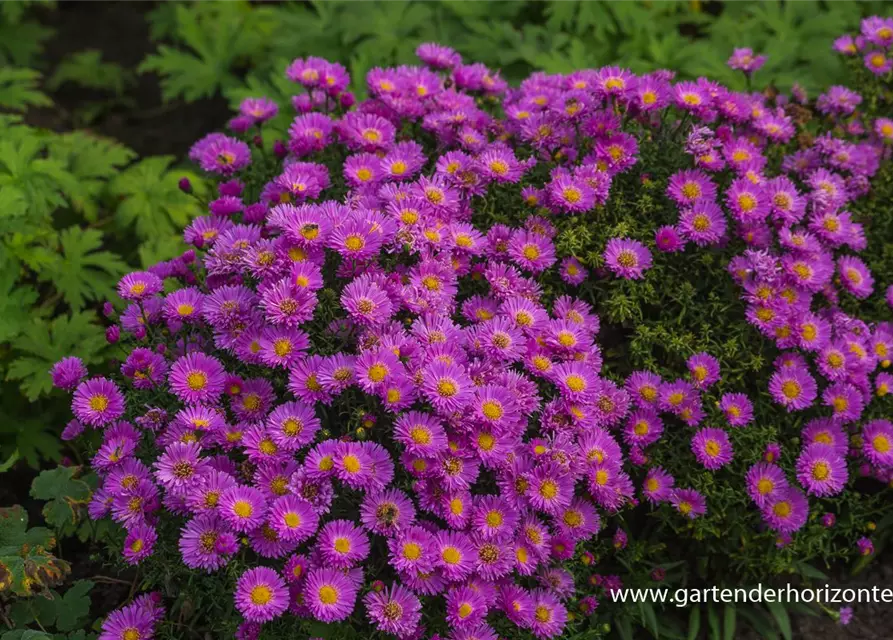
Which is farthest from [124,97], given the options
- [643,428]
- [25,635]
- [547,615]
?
[547,615]

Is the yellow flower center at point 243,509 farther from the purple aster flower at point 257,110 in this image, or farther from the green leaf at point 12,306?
the purple aster flower at point 257,110

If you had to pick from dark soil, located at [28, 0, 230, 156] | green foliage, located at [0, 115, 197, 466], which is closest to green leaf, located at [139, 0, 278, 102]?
dark soil, located at [28, 0, 230, 156]

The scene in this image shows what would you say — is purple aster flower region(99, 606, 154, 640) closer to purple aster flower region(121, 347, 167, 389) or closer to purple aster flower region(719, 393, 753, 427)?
purple aster flower region(121, 347, 167, 389)

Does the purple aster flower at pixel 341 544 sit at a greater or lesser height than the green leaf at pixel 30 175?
greater

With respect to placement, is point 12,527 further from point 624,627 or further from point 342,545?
point 624,627

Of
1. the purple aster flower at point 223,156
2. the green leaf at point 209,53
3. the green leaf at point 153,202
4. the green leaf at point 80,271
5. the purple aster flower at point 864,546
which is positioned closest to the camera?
the purple aster flower at point 864,546

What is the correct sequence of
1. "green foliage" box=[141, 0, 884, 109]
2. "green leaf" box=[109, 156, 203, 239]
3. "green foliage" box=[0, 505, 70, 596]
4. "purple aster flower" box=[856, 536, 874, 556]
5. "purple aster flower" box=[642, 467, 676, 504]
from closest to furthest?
"green foliage" box=[0, 505, 70, 596], "purple aster flower" box=[642, 467, 676, 504], "purple aster flower" box=[856, 536, 874, 556], "green leaf" box=[109, 156, 203, 239], "green foliage" box=[141, 0, 884, 109]

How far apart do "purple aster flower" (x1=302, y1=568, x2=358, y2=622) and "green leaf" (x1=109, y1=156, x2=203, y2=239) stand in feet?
6.40

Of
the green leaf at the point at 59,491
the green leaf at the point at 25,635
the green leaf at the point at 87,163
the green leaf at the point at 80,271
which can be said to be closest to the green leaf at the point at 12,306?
the green leaf at the point at 80,271

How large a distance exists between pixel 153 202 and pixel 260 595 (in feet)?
6.88

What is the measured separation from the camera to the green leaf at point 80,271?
11.2 ft

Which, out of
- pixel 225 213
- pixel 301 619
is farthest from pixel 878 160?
pixel 301 619

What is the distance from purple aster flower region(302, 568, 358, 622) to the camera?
2137mm

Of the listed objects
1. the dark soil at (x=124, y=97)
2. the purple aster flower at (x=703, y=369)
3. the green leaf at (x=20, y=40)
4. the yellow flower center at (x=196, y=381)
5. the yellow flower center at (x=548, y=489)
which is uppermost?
the purple aster flower at (x=703, y=369)
